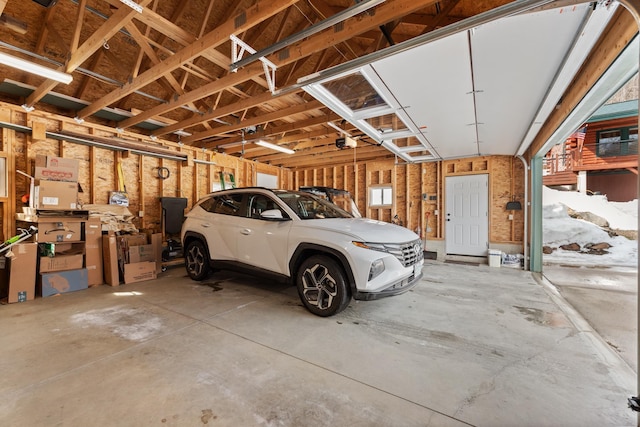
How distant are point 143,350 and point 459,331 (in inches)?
121

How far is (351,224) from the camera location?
322 centimetres

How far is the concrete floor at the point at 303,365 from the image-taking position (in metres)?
1.60

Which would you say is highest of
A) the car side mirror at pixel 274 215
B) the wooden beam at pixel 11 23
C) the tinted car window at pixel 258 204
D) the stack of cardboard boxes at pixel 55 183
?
the wooden beam at pixel 11 23

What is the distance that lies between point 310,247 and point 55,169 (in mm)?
4362

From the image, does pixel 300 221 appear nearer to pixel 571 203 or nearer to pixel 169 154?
pixel 169 154

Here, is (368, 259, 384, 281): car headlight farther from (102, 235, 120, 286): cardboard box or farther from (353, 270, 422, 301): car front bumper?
(102, 235, 120, 286): cardboard box

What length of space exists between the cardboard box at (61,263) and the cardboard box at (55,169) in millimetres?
1239

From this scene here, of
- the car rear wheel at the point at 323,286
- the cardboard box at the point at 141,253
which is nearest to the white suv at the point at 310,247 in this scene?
the car rear wheel at the point at 323,286

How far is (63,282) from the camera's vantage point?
4059 millimetres

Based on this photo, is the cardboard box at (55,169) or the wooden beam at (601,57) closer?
the wooden beam at (601,57)

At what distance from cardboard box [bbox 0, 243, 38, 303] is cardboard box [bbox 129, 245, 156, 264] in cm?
119

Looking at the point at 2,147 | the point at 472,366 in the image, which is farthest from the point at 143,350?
the point at 2,147

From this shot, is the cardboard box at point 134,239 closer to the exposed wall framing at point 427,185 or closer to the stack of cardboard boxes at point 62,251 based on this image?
the stack of cardboard boxes at point 62,251

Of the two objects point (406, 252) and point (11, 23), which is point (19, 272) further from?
point (406, 252)
